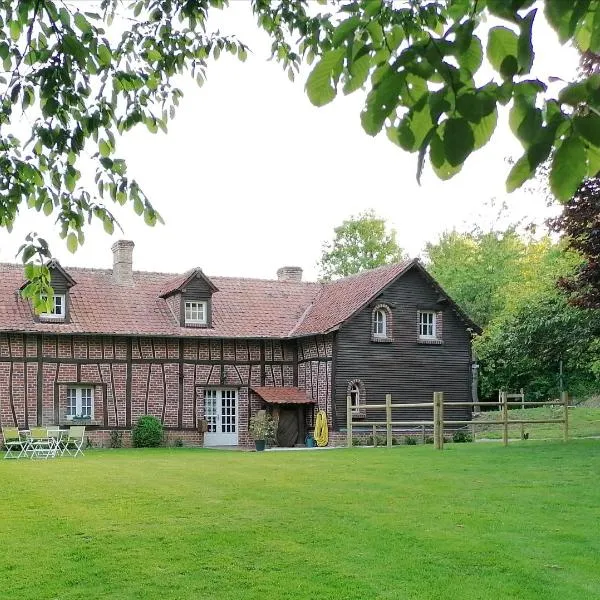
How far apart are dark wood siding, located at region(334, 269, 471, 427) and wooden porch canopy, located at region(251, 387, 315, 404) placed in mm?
1535

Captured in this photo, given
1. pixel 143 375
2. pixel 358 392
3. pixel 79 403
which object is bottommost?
pixel 79 403

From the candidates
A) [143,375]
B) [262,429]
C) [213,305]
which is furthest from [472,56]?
[213,305]

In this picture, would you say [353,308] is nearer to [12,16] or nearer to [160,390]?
[160,390]

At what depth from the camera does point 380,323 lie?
3073cm

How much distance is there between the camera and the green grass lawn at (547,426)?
28359mm

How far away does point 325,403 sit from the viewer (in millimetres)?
29922

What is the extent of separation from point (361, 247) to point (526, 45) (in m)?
56.2

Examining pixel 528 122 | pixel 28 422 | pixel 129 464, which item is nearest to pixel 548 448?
pixel 129 464

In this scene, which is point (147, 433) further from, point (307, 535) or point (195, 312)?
point (307, 535)

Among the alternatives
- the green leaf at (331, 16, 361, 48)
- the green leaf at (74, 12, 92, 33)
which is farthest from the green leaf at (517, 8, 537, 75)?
the green leaf at (74, 12, 92, 33)

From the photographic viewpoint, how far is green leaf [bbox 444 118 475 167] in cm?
251

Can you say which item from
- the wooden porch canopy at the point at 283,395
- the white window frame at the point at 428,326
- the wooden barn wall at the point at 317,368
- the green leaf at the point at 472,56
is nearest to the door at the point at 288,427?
the wooden porch canopy at the point at 283,395

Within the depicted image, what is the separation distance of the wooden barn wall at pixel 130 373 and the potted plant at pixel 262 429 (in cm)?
184

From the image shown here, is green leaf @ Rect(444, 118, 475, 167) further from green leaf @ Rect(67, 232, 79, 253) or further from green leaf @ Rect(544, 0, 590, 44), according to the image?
green leaf @ Rect(67, 232, 79, 253)
